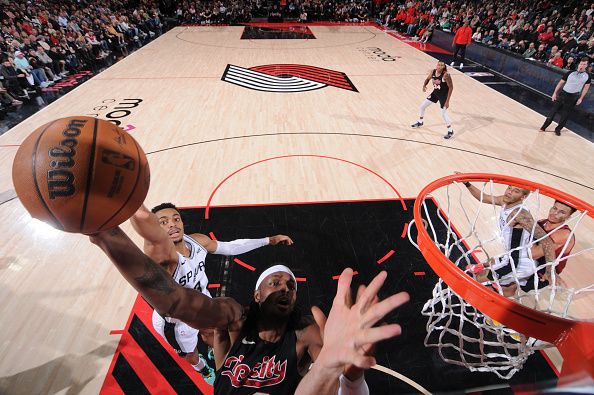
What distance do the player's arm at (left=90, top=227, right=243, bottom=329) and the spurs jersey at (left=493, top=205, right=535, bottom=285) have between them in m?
2.71

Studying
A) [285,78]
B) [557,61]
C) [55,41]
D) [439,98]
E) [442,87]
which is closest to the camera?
[442,87]

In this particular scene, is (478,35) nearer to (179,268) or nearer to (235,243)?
(235,243)

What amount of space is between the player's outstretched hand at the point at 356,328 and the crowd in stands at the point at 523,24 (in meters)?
11.9

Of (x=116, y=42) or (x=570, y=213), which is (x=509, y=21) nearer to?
(x=570, y=213)

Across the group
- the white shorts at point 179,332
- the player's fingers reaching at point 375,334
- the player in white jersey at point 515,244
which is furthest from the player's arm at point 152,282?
the player in white jersey at point 515,244

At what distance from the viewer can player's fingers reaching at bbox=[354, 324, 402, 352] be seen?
104cm

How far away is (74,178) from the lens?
1.39 meters

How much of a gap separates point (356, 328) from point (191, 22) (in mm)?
22741

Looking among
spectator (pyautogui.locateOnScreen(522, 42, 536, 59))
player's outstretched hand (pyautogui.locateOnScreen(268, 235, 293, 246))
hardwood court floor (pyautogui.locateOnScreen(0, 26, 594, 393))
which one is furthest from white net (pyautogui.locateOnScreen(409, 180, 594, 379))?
spectator (pyautogui.locateOnScreen(522, 42, 536, 59))

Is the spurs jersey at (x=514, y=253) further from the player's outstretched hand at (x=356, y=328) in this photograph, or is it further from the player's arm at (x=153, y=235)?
the player's arm at (x=153, y=235)

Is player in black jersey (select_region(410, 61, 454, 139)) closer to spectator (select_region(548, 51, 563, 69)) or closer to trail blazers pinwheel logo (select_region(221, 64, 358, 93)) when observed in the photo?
trail blazers pinwheel logo (select_region(221, 64, 358, 93))

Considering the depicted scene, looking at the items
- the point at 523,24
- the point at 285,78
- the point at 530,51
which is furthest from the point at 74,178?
the point at 523,24

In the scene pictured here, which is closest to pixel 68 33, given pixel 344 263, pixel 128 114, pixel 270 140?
pixel 128 114

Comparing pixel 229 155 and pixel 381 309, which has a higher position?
pixel 381 309
